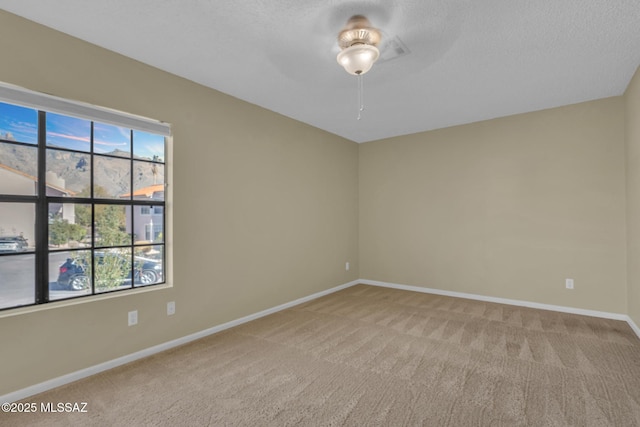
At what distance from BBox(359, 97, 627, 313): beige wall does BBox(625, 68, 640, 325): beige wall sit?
0.18 meters

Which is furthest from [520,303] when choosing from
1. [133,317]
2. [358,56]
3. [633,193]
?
[133,317]

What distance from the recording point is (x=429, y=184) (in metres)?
4.99

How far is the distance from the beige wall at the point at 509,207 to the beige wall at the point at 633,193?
0.18 metres

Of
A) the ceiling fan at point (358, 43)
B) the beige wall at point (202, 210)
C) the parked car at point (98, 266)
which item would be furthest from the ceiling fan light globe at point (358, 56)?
the parked car at point (98, 266)

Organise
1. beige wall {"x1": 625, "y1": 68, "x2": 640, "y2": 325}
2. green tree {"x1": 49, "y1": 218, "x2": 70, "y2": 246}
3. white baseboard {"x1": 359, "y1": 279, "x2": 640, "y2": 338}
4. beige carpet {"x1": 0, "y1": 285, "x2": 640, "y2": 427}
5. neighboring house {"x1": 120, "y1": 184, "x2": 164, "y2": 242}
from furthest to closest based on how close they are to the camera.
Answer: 1. white baseboard {"x1": 359, "y1": 279, "x2": 640, "y2": 338}
2. beige wall {"x1": 625, "y1": 68, "x2": 640, "y2": 325}
3. neighboring house {"x1": 120, "y1": 184, "x2": 164, "y2": 242}
4. green tree {"x1": 49, "y1": 218, "x2": 70, "y2": 246}
5. beige carpet {"x1": 0, "y1": 285, "x2": 640, "y2": 427}

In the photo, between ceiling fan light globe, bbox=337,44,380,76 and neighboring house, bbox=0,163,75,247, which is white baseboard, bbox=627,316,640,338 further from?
neighboring house, bbox=0,163,75,247

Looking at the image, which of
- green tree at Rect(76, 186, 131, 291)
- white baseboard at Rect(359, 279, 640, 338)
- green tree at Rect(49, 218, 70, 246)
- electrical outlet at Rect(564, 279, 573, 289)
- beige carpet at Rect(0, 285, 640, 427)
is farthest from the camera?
electrical outlet at Rect(564, 279, 573, 289)

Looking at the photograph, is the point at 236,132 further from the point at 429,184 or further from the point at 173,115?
the point at 429,184

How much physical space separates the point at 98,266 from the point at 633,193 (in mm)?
5281

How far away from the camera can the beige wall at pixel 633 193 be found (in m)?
3.09

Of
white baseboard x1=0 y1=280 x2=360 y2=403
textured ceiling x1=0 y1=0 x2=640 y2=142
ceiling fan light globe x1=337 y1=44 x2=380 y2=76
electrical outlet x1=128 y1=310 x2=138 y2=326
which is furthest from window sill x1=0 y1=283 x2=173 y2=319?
ceiling fan light globe x1=337 y1=44 x2=380 y2=76

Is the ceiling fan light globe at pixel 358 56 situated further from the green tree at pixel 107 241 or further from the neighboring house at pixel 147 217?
the green tree at pixel 107 241

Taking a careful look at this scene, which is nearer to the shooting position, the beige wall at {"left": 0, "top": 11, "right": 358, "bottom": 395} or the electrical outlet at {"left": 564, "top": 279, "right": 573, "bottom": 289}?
the beige wall at {"left": 0, "top": 11, "right": 358, "bottom": 395}

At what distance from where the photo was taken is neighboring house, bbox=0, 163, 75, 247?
2.14m
